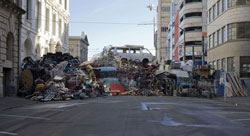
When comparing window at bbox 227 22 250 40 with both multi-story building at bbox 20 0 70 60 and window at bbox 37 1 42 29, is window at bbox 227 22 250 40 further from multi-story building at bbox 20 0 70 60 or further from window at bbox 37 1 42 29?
window at bbox 37 1 42 29

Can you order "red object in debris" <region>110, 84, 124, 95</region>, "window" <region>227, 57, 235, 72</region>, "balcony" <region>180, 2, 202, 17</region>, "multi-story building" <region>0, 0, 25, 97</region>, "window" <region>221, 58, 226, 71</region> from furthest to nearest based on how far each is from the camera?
"balcony" <region>180, 2, 202, 17</region>
"window" <region>221, 58, 226, 71</region>
"window" <region>227, 57, 235, 72</region>
"red object in debris" <region>110, 84, 124, 95</region>
"multi-story building" <region>0, 0, 25, 97</region>

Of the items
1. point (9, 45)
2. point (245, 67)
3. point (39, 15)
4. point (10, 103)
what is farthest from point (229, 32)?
point (10, 103)

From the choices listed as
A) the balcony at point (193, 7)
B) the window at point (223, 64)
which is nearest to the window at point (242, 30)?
the window at point (223, 64)

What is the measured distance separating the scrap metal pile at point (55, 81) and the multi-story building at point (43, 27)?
12.1 feet

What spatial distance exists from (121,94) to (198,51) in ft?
113

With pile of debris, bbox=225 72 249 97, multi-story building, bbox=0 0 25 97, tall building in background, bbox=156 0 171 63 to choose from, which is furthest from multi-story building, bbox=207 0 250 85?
tall building in background, bbox=156 0 171 63

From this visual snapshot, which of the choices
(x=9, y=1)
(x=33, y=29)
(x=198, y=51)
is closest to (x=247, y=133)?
(x=9, y=1)

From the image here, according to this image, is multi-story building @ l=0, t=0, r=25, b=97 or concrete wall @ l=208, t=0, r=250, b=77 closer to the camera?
multi-story building @ l=0, t=0, r=25, b=97

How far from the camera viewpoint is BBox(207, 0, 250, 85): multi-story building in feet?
115

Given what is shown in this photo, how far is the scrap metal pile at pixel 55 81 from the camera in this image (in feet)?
80.5

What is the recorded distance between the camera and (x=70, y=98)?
2512 centimetres

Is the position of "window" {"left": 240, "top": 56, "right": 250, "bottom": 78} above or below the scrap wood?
above

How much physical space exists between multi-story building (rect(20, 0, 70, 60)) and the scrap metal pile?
3.67m

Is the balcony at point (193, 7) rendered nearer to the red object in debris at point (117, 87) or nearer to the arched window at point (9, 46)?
the red object in debris at point (117, 87)
